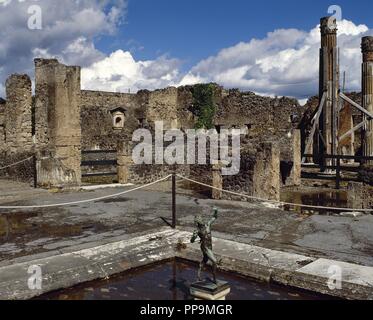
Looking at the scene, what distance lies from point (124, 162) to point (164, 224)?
6.13 metres

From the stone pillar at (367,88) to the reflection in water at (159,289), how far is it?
49.0ft

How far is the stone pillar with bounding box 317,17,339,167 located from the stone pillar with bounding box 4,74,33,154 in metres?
11.1

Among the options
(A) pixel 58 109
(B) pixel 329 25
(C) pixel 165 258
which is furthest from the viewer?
(B) pixel 329 25

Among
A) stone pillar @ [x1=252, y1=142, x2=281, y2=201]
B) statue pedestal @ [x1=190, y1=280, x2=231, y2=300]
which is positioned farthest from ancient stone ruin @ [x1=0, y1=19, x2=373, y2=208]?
statue pedestal @ [x1=190, y1=280, x2=231, y2=300]

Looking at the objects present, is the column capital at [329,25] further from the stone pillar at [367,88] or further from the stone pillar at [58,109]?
the stone pillar at [58,109]

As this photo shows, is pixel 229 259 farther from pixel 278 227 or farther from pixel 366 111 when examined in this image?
pixel 366 111

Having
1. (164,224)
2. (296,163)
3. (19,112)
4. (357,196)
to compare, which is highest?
(19,112)

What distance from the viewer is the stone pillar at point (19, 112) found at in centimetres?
1494

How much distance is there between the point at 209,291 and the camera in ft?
13.4

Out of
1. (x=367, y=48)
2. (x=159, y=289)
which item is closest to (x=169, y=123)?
(x=367, y=48)

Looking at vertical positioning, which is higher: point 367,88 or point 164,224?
point 367,88

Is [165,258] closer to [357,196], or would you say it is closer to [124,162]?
[357,196]

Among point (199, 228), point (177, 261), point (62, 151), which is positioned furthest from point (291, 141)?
point (199, 228)
